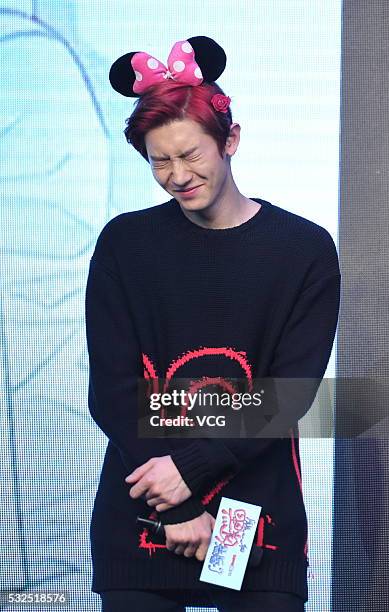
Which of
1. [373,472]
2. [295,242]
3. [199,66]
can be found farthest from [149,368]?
[373,472]

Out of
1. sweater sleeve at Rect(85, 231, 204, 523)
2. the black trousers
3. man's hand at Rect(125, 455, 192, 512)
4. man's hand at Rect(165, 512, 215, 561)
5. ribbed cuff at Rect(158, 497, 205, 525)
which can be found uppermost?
sweater sleeve at Rect(85, 231, 204, 523)

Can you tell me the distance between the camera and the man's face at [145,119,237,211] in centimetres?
172

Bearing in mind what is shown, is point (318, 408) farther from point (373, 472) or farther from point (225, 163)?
point (225, 163)

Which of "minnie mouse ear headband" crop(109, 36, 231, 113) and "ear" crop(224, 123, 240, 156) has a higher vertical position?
"minnie mouse ear headband" crop(109, 36, 231, 113)

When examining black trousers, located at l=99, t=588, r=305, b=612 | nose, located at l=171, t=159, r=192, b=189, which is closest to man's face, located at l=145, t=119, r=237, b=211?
nose, located at l=171, t=159, r=192, b=189

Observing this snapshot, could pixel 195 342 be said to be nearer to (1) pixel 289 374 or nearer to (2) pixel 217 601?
(1) pixel 289 374

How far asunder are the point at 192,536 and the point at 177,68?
81 cm

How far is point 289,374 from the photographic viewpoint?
171 cm

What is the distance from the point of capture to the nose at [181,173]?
1728 millimetres

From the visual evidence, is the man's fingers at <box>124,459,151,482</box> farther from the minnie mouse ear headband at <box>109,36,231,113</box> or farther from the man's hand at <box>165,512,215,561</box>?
the minnie mouse ear headband at <box>109,36,231,113</box>

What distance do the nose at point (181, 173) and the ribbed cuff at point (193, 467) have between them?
466mm

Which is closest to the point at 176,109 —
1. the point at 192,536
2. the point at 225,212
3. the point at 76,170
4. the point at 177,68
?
the point at 177,68

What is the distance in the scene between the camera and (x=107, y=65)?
2.26m

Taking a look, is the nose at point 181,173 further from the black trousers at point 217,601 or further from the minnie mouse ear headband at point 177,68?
the black trousers at point 217,601
